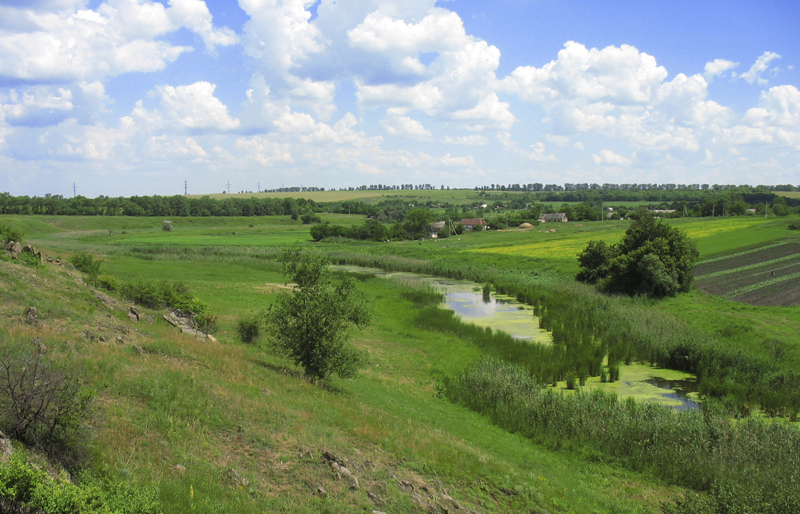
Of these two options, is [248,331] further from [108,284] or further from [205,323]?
[108,284]

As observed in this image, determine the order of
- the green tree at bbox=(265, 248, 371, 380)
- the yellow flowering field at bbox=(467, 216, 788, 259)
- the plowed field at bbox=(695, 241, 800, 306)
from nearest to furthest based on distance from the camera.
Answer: the green tree at bbox=(265, 248, 371, 380)
the plowed field at bbox=(695, 241, 800, 306)
the yellow flowering field at bbox=(467, 216, 788, 259)

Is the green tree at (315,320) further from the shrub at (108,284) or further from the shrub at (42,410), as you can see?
the shrub at (108,284)

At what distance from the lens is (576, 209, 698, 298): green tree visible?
4012 cm

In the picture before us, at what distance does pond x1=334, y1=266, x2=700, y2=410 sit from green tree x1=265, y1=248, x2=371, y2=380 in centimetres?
1150

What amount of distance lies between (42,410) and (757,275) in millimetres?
53444

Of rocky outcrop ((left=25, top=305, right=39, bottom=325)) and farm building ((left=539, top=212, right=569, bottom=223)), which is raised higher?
farm building ((left=539, top=212, right=569, bottom=223))

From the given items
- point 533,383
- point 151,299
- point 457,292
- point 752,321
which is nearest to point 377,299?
point 457,292

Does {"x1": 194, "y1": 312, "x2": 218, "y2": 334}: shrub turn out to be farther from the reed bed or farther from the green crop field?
the reed bed

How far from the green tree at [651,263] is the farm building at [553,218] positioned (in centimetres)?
9198

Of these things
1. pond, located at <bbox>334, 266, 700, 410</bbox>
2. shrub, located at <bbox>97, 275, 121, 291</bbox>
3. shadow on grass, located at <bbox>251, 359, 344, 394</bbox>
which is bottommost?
pond, located at <bbox>334, 266, 700, 410</bbox>

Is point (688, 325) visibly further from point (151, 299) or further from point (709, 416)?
point (151, 299)

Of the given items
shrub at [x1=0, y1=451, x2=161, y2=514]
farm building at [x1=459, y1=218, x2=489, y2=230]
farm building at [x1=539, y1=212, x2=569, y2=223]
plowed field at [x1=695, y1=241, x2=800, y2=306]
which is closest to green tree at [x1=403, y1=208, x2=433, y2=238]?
farm building at [x1=459, y1=218, x2=489, y2=230]

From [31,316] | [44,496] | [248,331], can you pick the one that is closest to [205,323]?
[248,331]

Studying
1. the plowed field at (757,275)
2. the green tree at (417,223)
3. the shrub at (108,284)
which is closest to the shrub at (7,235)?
the shrub at (108,284)
